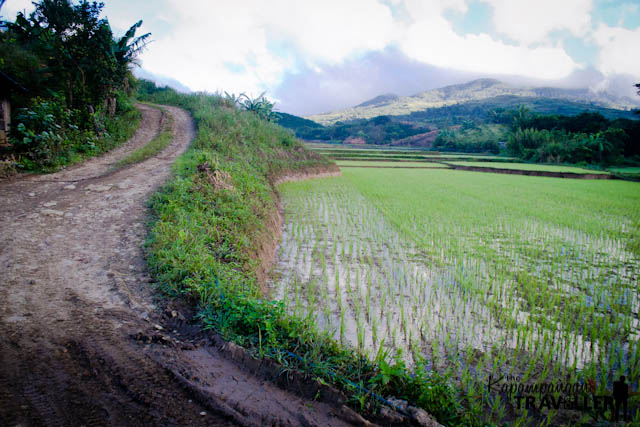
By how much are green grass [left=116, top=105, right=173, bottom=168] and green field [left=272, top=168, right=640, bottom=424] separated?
4450 millimetres

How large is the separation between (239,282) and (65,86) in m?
10.9

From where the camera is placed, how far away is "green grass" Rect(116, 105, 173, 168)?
8788 millimetres

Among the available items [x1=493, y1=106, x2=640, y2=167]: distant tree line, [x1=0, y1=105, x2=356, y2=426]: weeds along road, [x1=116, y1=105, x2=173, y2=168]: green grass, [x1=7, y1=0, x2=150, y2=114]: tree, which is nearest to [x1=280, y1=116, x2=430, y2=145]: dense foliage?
[x1=493, y1=106, x2=640, y2=167]: distant tree line

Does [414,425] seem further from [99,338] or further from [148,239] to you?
[148,239]

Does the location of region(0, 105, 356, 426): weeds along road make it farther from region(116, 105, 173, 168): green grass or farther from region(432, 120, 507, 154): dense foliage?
region(432, 120, 507, 154): dense foliage

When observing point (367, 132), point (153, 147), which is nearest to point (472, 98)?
point (367, 132)

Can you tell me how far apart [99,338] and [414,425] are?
7.95ft

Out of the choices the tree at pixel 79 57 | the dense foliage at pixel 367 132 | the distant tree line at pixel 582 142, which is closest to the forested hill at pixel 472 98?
the dense foliage at pixel 367 132

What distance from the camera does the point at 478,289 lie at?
174 inches

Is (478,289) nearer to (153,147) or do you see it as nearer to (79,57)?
(153,147)

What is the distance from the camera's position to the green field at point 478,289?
295 cm

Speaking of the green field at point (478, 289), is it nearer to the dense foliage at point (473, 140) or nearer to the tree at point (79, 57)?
the tree at point (79, 57)

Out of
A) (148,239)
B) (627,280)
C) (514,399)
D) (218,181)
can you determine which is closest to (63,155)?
(218,181)

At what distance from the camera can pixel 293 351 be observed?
2.65 m
